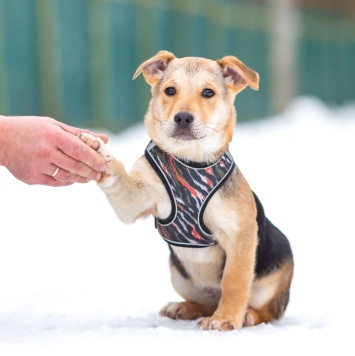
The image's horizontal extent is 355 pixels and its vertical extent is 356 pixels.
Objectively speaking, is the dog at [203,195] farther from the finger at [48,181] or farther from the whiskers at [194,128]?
the finger at [48,181]

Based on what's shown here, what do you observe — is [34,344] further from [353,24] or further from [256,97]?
[353,24]

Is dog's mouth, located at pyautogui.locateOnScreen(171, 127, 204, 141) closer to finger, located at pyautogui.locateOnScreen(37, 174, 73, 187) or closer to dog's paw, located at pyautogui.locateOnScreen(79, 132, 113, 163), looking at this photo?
dog's paw, located at pyautogui.locateOnScreen(79, 132, 113, 163)

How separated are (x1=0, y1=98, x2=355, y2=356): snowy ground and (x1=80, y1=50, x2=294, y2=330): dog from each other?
22 centimetres

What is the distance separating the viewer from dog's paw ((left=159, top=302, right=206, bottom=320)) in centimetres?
382

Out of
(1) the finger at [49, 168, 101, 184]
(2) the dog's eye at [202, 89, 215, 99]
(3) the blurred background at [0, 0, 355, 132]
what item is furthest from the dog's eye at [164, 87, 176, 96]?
(3) the blurred background at [0, 0, 355, 132]

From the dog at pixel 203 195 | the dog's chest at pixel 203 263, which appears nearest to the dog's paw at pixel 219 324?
the dog at pixel 203 195

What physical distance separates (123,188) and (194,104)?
1.51 feet

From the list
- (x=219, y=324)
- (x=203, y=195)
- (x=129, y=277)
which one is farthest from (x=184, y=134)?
(x=129, y=277)

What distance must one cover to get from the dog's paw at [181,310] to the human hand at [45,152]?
756 mm

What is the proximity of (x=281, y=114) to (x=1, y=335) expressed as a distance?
14.3 meters

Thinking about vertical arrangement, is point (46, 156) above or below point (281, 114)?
above

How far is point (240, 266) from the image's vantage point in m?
3.49

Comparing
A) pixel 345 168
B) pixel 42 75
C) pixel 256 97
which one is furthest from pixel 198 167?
pixel 256 97

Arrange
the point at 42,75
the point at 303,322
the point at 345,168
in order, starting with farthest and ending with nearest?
1. the point at 42,75
2. the point at 345,168
3. the point at 303,322
